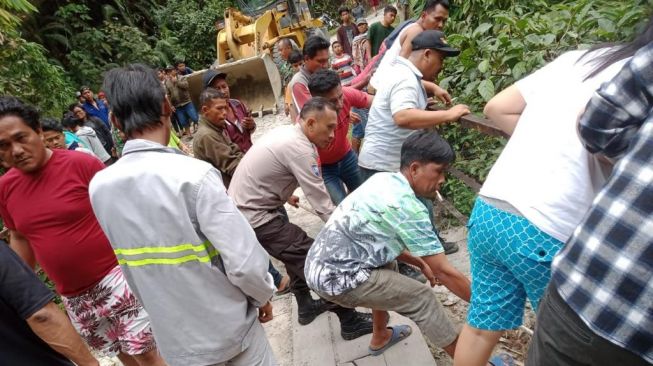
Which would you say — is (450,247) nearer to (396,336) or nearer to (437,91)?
(396,336)

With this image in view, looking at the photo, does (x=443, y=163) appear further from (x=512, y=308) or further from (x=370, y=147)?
(x=370, y=147)

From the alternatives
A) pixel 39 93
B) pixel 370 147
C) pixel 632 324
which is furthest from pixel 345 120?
pixel 39 93

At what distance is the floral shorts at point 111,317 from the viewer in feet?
7.20

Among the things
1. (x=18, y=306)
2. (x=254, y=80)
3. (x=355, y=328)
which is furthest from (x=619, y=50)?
(x=254, y=80)

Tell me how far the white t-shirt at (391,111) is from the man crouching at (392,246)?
63 cm

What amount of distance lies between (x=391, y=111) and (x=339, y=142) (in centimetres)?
86

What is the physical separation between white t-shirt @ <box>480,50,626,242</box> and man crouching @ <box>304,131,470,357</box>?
0.54 meters

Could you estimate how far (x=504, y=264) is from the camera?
1.39m

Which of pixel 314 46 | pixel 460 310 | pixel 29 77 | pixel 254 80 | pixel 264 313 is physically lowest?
pixel 460 310

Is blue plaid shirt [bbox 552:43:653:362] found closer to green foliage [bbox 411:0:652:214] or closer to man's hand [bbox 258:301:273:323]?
man's hand [bbox 258:301:273:323]

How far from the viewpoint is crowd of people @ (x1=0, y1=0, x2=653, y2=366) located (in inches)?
33.5

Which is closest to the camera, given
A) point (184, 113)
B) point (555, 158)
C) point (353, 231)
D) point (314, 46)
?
point (555, 158)

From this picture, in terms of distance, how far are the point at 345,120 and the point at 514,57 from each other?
4.49ft

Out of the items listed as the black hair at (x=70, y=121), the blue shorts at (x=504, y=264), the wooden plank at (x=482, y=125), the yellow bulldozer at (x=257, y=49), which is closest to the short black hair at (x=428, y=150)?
the wooden plank at (x=482, y=125)
